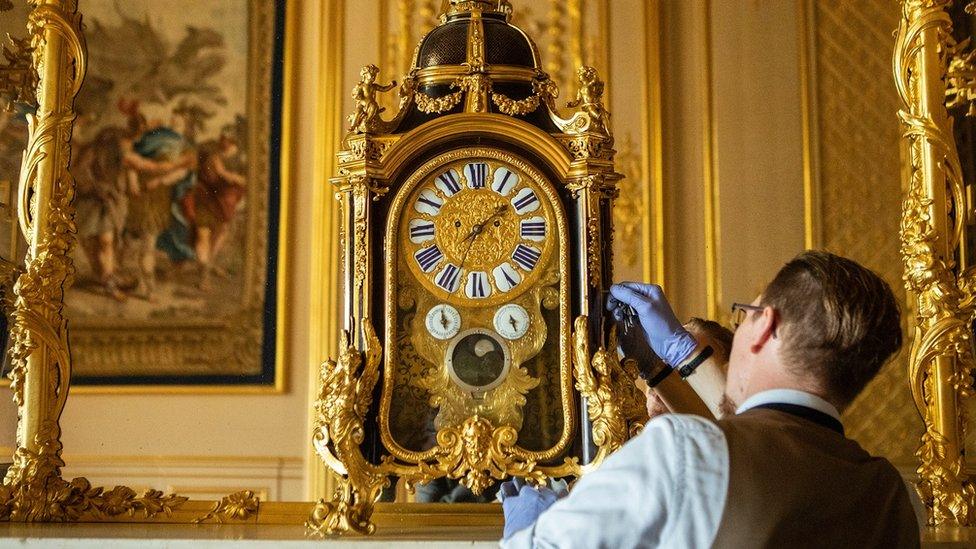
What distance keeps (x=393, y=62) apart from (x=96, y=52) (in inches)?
55.4

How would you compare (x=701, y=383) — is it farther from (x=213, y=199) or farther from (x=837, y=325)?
(x=213, y=199)

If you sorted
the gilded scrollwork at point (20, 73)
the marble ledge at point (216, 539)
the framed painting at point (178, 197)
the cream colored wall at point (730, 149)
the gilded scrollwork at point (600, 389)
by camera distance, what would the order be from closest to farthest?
the marble ledge at point (216, 539) → the gilded scrollwork at point (600, 389) → the gilded scrollwork at point (20, 73) → the cream colored wall at point (730, 149) → the framed painting at point (178, 197)

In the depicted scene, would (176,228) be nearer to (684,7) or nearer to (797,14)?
(684,7)

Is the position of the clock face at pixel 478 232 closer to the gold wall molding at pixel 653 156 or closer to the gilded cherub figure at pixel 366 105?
the gilded cherub figure at pixel 366 105

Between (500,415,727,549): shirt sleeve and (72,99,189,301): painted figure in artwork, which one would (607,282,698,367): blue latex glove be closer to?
(500,415,727,549): shirt sleeve

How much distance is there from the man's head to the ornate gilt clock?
79 cm

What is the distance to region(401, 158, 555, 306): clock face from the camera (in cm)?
252

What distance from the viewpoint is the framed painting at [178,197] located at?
5.25 m

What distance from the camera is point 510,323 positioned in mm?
2506

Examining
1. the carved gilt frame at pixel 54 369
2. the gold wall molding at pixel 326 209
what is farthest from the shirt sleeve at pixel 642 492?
the gold wall molding at pixel 326 209

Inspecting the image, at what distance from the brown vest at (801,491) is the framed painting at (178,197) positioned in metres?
3.83

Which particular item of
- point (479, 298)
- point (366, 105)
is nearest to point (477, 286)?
point (479, 298)

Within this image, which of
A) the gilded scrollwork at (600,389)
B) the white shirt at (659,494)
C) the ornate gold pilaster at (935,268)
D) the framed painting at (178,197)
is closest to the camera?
the white shirt at (659,494)

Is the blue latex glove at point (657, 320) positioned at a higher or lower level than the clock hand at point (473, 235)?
lower
